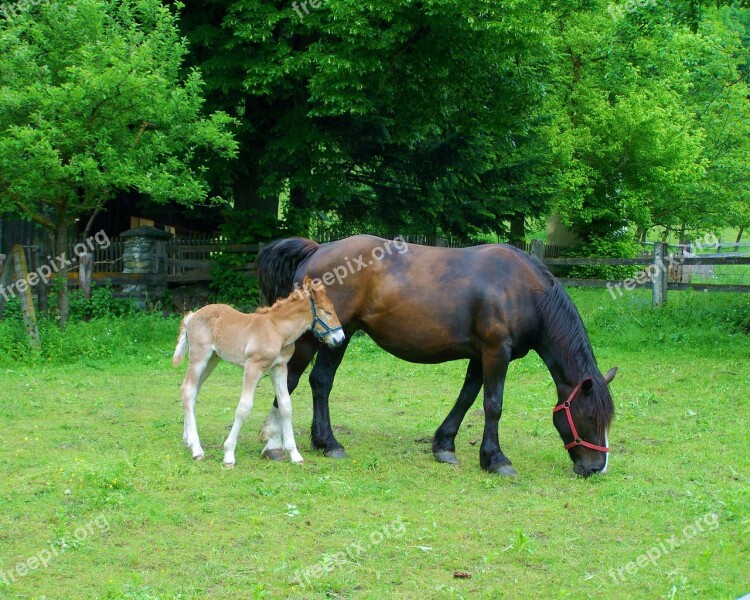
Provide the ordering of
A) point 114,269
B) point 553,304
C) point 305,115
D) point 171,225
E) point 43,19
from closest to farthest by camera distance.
Result: point 553,304
point 43,19
point 305,115
point 114,269
point 171,225

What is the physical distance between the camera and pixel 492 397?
786 cm

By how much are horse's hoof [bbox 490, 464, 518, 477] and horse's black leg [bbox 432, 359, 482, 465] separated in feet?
1.53

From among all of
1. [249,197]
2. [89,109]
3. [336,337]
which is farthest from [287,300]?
[249,197]

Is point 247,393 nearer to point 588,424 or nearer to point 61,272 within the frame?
point 588,424

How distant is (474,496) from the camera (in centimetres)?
688

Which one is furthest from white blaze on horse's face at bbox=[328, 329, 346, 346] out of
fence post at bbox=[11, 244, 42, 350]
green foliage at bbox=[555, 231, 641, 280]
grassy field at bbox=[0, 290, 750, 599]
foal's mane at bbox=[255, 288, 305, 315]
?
green foliage at bbox=[555, 231, 641, 280]

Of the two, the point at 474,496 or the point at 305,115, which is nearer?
the point at 474,496

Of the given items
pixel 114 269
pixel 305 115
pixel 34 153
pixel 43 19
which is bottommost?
pixel 114 269

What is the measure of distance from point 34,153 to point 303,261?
588 cm

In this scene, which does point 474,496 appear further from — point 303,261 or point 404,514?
point 303,261

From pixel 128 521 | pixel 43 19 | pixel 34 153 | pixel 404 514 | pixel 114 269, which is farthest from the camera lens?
pixel 114 269

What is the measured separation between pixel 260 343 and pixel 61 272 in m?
7.81

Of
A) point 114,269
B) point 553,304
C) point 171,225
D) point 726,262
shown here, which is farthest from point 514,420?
point 171,225

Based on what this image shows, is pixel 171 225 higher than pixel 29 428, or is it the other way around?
pixel 171 225
